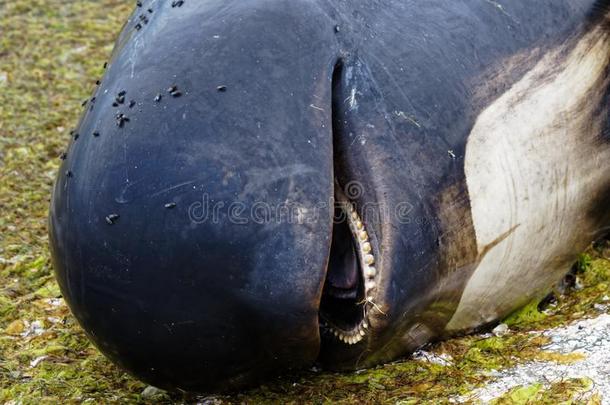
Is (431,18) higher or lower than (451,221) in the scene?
higher

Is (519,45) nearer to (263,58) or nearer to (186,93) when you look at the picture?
(263,58)

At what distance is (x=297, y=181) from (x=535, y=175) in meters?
0.84

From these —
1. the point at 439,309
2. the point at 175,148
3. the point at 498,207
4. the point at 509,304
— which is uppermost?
the point at 175,148

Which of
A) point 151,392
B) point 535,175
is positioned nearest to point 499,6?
point 535,175

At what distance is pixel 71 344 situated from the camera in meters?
3.22

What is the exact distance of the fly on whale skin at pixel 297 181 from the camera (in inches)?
95.9

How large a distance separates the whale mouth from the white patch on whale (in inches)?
14.6

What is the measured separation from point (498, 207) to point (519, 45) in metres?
0.48

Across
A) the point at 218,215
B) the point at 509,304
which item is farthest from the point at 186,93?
the point at 509,304

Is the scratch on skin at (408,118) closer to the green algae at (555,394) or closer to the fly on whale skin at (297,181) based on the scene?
the fly on whale skin at (297,181)

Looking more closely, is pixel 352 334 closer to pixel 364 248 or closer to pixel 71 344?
pixel 364 248

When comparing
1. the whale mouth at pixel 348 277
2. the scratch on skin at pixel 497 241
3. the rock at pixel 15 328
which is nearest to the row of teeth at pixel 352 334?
the whale mouth at pixel 348 277

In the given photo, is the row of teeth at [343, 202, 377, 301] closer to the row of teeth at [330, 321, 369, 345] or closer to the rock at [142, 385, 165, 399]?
the row of teeth at [330, 321, 369, 345]

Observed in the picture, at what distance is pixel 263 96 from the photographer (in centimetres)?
250
